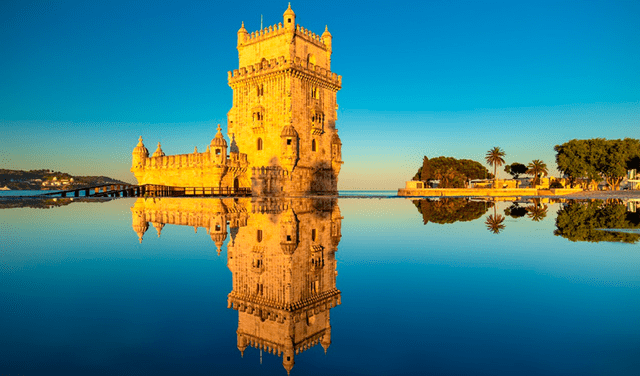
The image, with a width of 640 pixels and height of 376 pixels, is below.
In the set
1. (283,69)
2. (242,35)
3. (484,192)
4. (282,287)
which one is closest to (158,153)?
(242,35)

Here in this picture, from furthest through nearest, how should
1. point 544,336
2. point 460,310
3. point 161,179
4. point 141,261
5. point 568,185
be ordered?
point 568,185, point 161,179, point 141,261, point 460,310, point 544,336

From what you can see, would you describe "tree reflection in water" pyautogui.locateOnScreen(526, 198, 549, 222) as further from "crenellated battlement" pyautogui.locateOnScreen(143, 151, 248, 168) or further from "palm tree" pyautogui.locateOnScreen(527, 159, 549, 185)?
"palm tree" pyautogui.locateOnScreen(527, 159, 549, 185)

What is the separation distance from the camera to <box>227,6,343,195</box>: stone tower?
36.9m

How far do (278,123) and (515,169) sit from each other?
78.6m

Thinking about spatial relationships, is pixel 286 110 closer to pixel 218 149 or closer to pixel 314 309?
pixel 218 149

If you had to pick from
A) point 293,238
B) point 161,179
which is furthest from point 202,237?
point 161,179

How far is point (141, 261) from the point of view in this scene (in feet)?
26.3

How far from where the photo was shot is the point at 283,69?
3644 centimetres

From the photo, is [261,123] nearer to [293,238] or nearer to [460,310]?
[293,238]

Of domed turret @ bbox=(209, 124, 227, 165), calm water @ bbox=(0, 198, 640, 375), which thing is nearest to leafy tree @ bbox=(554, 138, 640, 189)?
domed turret @ bbox=(209, 124, 227, 165)

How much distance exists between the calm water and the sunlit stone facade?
27.5 m

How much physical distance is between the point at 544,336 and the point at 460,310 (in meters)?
1.04

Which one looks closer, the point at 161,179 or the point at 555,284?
the point at 555,284

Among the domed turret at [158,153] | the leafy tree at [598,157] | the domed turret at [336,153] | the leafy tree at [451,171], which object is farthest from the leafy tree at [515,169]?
the domed turret at [158,153]
